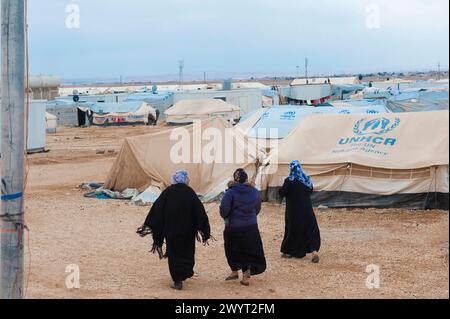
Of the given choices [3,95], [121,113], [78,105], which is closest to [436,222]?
[3,95]

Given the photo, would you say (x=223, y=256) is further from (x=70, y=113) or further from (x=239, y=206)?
(x=70, y=113)

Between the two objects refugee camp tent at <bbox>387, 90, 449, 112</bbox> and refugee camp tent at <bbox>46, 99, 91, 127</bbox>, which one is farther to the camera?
refugee camp tent at <bbox>46, 99, 91, 127</bbox>

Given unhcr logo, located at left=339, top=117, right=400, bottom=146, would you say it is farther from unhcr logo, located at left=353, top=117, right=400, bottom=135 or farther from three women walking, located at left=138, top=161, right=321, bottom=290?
three women walking, located at left=138, top=161, right=321, bottom=290

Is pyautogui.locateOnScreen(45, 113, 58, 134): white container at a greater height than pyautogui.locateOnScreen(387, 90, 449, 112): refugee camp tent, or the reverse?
pyautogui.locateOnScreen(387, 90, 449, 112): refugee camp tent

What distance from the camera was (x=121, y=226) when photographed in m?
11.9

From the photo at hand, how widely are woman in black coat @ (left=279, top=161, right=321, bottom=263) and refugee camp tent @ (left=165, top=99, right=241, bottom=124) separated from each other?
28012mm

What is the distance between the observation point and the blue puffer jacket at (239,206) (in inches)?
309

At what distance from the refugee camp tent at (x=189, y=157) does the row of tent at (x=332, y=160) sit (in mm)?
22

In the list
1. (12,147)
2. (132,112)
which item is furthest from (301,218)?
(132,112)

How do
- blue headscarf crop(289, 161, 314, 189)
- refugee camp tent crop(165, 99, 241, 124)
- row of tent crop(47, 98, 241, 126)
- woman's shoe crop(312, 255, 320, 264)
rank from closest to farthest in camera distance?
blue headscarf crop(289, 161, 314, 189) → woman's shoe crop(312, 255, 320, 264) → refugee camp tent crop(165, 99, 241, 124) → row of tent crop(47, 98, 241, 126)

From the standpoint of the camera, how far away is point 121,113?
41.8m

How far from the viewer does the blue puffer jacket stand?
784 cm

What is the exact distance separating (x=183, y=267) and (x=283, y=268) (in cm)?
184

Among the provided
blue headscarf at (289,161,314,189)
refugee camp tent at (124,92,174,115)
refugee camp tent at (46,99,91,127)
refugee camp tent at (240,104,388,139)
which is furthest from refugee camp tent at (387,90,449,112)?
blue headscarf at (289,161,314,189)
